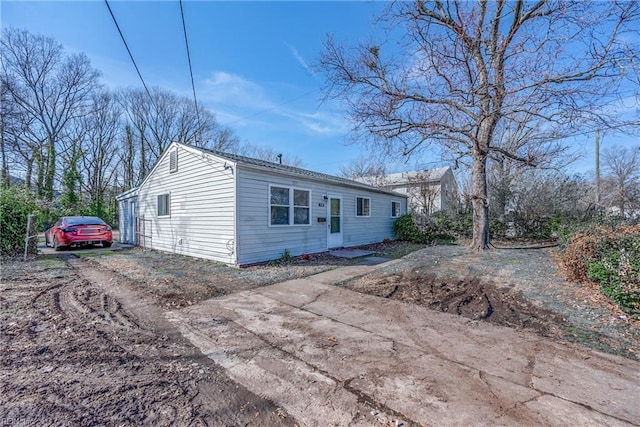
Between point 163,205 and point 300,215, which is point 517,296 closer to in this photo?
point 300,215

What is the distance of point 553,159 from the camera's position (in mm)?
11875

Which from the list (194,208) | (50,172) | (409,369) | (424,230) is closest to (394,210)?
(424,230)

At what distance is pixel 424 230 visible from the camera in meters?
→ 13.6

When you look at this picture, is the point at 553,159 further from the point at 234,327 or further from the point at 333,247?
the point at 234,327

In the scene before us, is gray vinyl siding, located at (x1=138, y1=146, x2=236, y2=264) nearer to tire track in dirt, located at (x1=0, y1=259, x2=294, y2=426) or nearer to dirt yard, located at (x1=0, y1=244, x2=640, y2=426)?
dirt yard, located at (x1=0, y1=244, x2=640, y2=426)

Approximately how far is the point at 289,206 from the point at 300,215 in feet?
1.91

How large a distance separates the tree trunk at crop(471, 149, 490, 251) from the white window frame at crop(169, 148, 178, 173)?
10.3m

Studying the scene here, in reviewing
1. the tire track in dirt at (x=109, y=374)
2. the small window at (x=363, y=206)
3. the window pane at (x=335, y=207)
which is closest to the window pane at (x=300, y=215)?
the window pane at (x=335, y=207)

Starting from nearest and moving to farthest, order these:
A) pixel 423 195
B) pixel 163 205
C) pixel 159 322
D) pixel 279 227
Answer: pixel 159 322 → pixel 279 227 → pixel 163 205 → pixel 423 195

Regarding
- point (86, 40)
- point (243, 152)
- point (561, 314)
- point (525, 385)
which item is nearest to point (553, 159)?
point (561, 314)

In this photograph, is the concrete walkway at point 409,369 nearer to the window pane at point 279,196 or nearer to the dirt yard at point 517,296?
the dirt yard at point 517,296

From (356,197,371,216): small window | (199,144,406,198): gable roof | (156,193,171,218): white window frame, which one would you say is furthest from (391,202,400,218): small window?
(156,193,171,218): white window frame

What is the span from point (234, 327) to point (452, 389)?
8.56 feet

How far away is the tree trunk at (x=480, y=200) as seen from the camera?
9.51 metres
